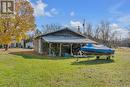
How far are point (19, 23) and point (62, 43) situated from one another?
34.6 ft

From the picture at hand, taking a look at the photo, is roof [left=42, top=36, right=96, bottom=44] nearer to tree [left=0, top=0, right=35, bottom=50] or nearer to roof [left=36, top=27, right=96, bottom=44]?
roof [left=36, top=27, right=96, bottom=44]

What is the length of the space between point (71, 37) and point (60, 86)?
101 feet

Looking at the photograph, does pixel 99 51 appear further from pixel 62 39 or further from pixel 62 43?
pixel 62 39

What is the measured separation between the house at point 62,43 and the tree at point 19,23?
4.89 meters

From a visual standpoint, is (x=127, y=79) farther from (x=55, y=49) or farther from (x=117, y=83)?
(x=55, y=49)

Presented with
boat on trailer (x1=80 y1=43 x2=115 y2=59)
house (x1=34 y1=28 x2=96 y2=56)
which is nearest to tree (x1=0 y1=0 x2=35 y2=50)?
house (x1=34 y1=28 x2=96 y2=56)

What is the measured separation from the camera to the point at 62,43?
130 ft

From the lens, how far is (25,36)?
47.5 m

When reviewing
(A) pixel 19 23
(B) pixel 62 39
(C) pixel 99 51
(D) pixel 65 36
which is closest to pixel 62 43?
(B) pixel 62 39

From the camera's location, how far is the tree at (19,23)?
43812 millimetres

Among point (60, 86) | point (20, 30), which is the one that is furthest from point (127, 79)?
point (20, 30)

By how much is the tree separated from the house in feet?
16.0

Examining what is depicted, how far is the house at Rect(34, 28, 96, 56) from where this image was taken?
39.4 m

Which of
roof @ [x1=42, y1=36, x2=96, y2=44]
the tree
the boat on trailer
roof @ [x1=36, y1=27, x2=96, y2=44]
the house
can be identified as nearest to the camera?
the boat on trailer
